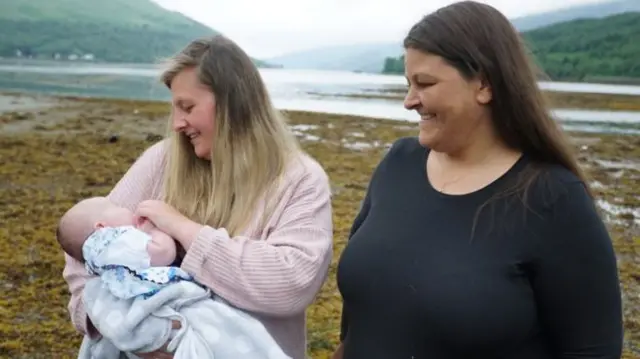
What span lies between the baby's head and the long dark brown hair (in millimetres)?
1347

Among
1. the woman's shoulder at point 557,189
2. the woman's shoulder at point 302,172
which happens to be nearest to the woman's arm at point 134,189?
the woman's shoulder at point 302,172

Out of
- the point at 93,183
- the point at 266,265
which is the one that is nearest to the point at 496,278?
the point at 266,265

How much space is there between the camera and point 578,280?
2281 mm

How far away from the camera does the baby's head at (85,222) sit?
121 inches

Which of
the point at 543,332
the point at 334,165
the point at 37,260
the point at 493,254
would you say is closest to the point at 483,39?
the point at 493,254

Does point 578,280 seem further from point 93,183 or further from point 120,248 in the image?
point 93,183

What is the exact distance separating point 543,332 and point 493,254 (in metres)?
0.28

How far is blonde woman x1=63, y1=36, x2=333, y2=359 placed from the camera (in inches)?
112

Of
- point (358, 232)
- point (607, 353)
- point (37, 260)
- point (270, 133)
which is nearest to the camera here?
point (607, 353)

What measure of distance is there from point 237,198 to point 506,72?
1172 mm

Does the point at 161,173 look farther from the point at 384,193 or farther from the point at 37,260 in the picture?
the point at 37,260

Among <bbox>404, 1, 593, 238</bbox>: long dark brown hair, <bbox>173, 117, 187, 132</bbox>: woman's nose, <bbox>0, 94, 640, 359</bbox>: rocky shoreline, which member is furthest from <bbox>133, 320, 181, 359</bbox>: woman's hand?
<bbox>0, 94, 640, 359</bbox>: rocky shoreline

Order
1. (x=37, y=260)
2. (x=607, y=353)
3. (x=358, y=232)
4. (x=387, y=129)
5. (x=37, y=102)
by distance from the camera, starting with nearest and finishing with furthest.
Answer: (x=607, y=353), (x=358, y=232), (x=37, y=260), (x=387, y=129), (x=37, y=102)

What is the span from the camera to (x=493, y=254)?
2.39 metres
